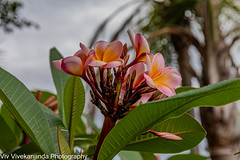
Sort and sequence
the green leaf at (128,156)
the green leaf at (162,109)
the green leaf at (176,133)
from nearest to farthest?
1. the green leaf at (162,109)
2. the green leaf at (176,133)
3. the green leaf at (128,156)

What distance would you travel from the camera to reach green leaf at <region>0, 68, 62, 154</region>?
1.15 feet

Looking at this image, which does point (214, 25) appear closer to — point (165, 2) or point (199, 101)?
point (165, 2)

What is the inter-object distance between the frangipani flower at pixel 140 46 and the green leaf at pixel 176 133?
0.33 feet

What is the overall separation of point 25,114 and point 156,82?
7.1 inches

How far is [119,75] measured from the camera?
37cm

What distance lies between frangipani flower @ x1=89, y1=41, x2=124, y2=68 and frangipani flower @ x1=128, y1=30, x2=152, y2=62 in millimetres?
24

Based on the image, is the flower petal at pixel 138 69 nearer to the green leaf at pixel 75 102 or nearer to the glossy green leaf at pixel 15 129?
the green leaf at pixel 75 102

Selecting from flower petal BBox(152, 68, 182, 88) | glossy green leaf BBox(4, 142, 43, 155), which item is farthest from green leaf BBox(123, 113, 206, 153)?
glossy green leaf BBox(4, 142, 43, 155)

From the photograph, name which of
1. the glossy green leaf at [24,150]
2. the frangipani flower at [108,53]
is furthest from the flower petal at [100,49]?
the glossy green leaf at [24,150]

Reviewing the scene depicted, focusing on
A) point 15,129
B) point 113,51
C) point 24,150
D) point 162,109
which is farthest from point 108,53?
point 15,129

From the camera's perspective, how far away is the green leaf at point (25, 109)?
13.8 inches

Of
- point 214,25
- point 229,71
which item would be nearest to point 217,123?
point 229,71

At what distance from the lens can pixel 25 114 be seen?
36cm

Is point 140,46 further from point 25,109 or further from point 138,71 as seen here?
point 25,109
